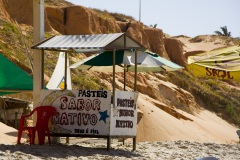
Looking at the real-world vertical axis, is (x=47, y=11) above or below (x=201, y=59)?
above

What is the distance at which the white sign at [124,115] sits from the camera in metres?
13.2

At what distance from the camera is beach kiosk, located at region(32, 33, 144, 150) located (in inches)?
512

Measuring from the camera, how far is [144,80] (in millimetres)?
36625

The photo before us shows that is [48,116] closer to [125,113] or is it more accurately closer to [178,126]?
[125,113]

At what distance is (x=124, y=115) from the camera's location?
13516mm

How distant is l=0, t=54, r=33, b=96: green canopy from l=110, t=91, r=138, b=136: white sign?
2611mm

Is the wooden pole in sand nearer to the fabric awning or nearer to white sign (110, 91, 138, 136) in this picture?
the fabric awning

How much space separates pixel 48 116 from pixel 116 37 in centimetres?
226

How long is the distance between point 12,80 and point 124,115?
3.07 metres

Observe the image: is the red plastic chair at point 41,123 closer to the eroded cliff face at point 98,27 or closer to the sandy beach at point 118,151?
the sandy beach at point 118,151

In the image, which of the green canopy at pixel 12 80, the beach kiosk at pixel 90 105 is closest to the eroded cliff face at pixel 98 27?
the green canopy at pixel 12 80

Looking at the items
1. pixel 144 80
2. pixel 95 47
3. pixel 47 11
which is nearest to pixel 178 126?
pixel 144 80

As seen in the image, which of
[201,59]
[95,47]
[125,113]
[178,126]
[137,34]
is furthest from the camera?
[137,34]

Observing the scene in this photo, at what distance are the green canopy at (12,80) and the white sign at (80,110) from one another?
1.39 metres
